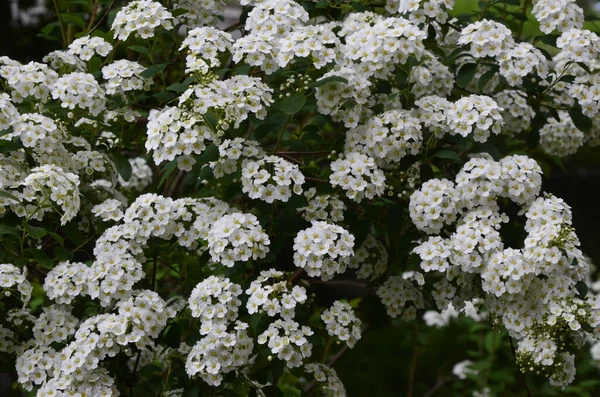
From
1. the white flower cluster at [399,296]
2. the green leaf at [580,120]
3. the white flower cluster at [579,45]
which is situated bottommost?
the white flower cluster at [399,296]

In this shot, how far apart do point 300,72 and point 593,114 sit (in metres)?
1.30

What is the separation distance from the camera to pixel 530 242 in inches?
117

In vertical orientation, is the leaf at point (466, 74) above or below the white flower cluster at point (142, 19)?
below

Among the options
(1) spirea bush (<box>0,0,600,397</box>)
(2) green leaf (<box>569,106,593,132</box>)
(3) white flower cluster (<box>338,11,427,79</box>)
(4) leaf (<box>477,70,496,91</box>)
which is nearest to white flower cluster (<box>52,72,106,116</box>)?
(1) spirea bush (<box>0,0,600,397</box>)

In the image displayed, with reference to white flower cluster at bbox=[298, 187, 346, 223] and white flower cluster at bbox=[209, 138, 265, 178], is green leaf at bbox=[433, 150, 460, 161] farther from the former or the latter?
white flower cluster at bbox=[209, 138, 265, 178]

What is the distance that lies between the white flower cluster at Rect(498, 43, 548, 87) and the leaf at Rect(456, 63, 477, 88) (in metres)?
0.13

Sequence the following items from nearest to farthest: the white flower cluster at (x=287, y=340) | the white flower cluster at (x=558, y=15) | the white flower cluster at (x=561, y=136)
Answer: the white flower cluster at (x=287, y=340) → the white flower cluster at (x=558, y=15) → the white flower cluster at (x=561, y=136)

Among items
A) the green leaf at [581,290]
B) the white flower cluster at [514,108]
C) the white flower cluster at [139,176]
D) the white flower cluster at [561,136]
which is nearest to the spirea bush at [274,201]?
the green leaf at [581,290]

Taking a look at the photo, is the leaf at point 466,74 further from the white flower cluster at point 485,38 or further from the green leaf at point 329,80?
the green leaf at point 329,80

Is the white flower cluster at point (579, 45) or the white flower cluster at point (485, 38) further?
the white flower cluster at point (579, 45)

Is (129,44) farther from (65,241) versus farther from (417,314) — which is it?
(417,314)

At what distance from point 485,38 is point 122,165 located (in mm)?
1558

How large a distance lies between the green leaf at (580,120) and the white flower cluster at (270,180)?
138cm

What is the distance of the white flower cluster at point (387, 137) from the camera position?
126 inches
